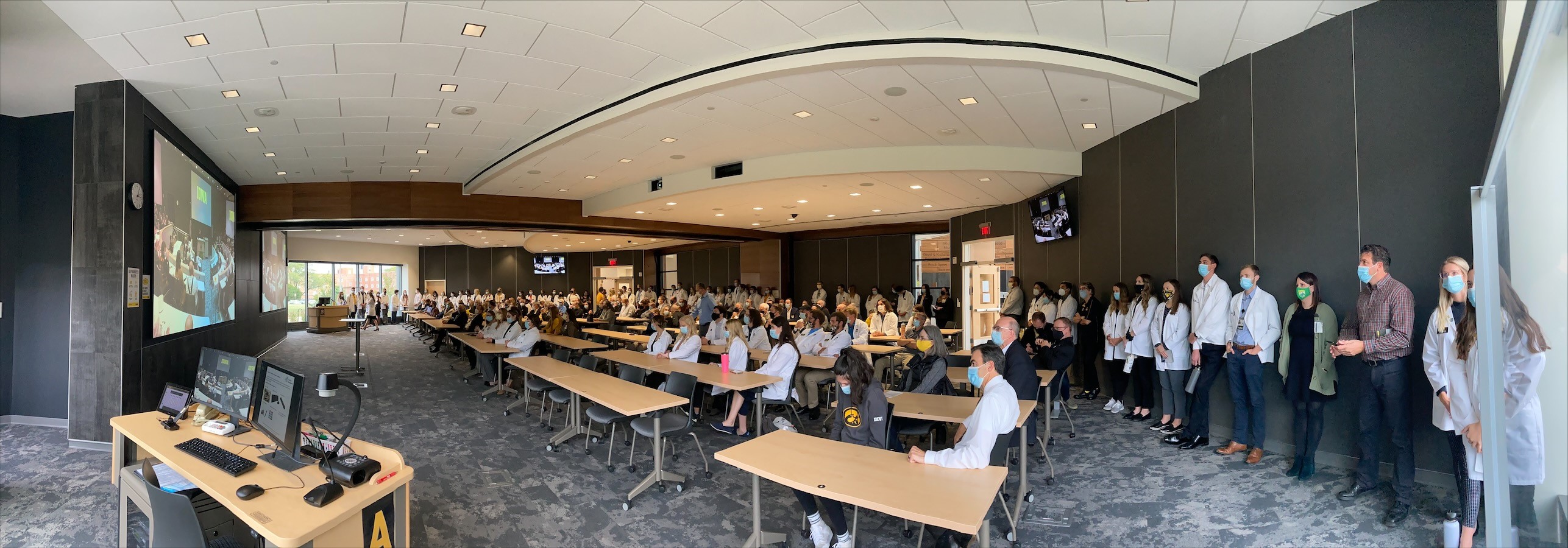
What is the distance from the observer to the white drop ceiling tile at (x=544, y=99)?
5.73m

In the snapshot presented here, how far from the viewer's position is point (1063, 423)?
6.40 meters

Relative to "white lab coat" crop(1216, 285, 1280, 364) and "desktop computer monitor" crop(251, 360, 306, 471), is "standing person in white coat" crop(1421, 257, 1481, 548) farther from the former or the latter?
"desktop computer monitor" crop(251, 360, 306, 471)

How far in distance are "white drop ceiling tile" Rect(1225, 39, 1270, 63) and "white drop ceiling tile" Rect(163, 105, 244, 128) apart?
9.41 metres

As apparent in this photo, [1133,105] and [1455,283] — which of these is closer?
[1455,283]

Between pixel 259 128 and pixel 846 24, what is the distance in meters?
→ 6.98

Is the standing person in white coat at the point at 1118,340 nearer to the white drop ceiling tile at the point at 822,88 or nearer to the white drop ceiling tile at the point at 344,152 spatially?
the white drop ceiling tile at the point at 822,88

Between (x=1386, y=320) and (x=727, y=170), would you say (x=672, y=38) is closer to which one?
(x=727, y=170)

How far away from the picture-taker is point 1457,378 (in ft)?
10.7

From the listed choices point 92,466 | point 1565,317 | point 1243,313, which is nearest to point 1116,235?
point 1243,313

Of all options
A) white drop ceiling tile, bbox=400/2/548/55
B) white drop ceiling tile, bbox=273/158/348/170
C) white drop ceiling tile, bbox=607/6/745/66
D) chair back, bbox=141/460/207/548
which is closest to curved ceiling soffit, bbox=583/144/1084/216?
white drop ceiling tile, bbox=607/6/745/66

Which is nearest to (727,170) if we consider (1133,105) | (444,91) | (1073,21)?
(444,91)

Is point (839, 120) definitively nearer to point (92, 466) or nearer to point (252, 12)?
point (252, 12)

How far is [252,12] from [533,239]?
16048mm

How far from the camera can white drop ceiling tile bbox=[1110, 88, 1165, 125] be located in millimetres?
5582
